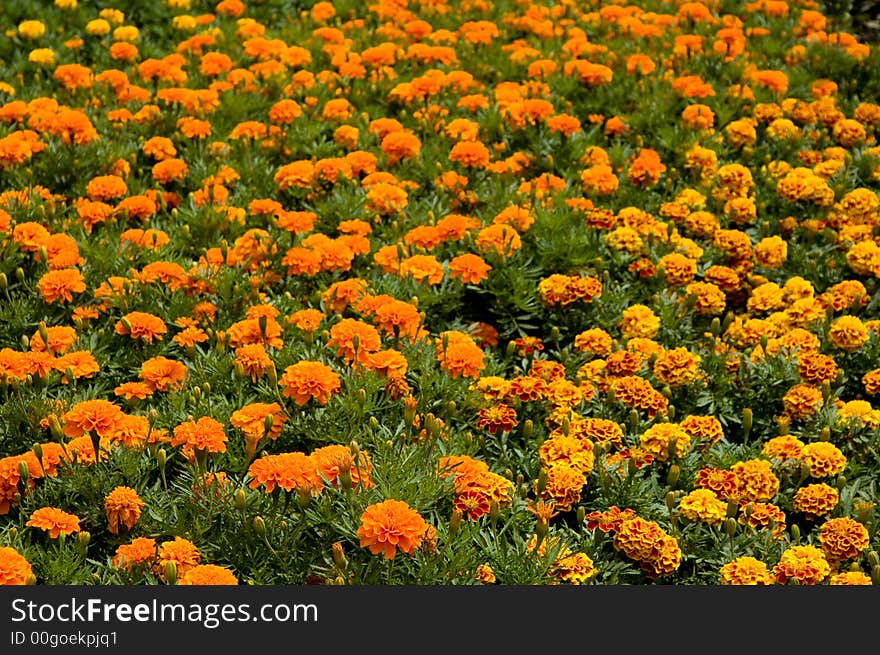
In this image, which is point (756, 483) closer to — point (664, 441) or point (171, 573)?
point (664, 441)

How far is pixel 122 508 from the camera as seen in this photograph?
3254mm

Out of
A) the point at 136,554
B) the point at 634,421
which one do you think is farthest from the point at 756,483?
the point at 136,554

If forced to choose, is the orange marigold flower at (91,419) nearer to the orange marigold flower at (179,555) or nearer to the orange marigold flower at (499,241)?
the orange marigold flower at (179,555)

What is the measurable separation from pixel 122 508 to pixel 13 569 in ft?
1.30

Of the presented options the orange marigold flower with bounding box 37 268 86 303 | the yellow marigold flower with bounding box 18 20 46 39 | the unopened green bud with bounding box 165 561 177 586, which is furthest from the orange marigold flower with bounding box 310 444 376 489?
the yellow marigold flower with bounding box 18 20 46 39

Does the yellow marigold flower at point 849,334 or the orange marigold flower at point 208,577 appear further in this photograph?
the yellow marigold flower at point 849,334

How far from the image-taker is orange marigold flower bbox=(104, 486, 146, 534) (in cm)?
324

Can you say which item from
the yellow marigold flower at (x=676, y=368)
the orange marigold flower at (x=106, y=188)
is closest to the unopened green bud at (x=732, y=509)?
the yellow marigold flower at (x=676, y=368)

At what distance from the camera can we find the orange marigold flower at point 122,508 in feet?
10.6

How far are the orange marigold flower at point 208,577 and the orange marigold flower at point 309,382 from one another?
31.3 inches

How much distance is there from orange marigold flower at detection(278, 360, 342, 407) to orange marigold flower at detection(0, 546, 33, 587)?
0.97 metres

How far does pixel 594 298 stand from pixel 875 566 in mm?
1654

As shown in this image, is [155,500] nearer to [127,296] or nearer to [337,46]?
[127,296]

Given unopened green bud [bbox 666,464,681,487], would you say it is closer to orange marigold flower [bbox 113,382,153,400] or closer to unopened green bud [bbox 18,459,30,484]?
orange marigold flower [bbox 113,382,153,400]
